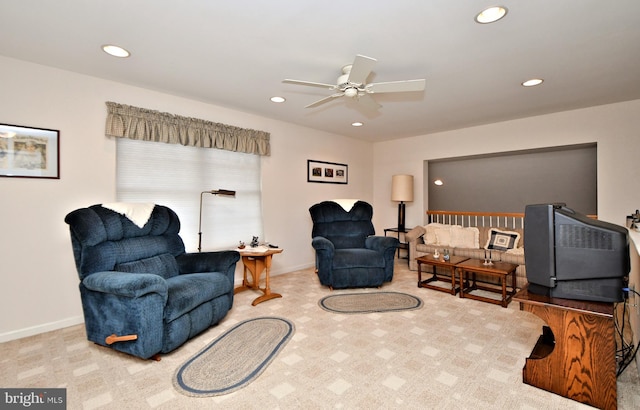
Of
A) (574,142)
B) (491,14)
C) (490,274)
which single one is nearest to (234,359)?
(490,274)

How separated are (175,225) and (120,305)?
3.54 ft

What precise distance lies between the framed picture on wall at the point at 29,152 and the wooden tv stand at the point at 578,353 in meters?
3.84

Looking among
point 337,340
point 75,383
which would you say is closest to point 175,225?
point 75,383

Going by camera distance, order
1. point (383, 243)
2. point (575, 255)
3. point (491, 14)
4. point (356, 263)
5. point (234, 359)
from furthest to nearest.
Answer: point (383, 243) → point (356, 263) → point (234, 359) → point (491, 14) → point (575, 255)

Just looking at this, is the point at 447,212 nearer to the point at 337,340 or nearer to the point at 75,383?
the point at 337,340

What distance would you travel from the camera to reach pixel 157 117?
129 inches

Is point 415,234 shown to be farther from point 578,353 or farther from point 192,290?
point 192,290

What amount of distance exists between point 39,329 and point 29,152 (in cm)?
154

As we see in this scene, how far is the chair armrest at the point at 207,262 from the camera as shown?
293cm

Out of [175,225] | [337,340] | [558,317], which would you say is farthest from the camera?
[175,225]

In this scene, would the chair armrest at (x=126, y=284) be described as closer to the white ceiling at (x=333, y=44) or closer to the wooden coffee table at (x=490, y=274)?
the white ceiling at (x=333, y=44)

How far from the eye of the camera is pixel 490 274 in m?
3.38

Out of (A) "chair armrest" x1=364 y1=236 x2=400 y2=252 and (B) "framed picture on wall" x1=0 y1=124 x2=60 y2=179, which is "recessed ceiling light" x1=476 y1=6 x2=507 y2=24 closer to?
(A) "chair armrest" x1=364 y1=236 x2=400 y2=252

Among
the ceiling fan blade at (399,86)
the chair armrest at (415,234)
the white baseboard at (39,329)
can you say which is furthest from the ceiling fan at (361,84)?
the white baseboard at (39,329)
